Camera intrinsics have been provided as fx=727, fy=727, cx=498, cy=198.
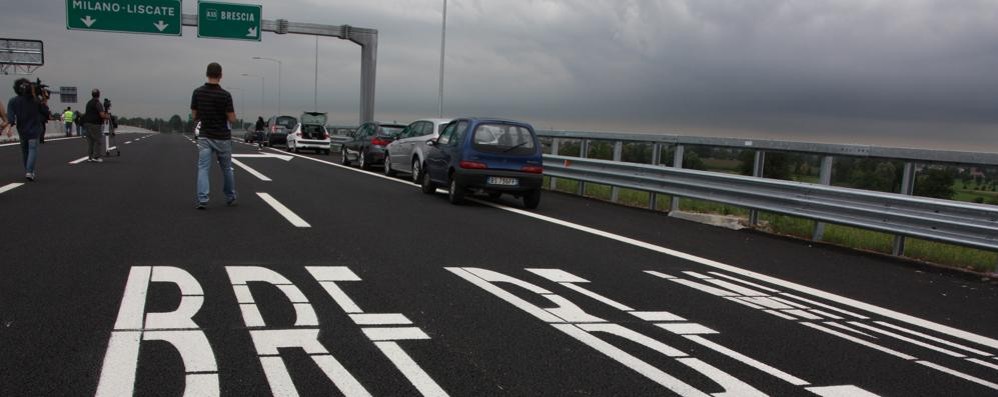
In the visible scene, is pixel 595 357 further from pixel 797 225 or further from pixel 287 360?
pixel 797 225

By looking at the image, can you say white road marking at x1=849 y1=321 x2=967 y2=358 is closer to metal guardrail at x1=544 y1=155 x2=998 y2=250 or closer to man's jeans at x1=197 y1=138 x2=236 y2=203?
metal guardrail at x1=544 y1=155 x2=998 y2=250

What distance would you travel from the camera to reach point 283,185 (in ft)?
45.7

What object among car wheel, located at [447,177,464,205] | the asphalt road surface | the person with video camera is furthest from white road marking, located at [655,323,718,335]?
the person with video camera

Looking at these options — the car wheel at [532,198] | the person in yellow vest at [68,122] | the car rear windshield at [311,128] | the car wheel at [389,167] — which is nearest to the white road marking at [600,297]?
the car wheel at [532,198]

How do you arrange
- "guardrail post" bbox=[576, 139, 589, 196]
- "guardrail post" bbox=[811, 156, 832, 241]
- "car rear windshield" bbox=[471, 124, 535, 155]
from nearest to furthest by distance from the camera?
1. "guardrail post" bbox=[811, 156, 832, 241]
2. "car rear windshield" bbox=[471, 124, 535, 155]
3. "guardrail post" bbox=[576, 139, 589, 196]

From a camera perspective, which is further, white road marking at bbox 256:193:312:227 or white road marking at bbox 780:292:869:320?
white road marking at bbox 256:193:312:227

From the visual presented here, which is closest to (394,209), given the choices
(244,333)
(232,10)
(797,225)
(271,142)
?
(797,225)

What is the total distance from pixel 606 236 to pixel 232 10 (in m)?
25.7

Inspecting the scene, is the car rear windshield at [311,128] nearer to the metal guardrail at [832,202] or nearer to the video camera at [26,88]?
the video camera at [26,88]

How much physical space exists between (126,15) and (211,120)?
892 inches

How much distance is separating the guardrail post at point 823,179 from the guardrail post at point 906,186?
3.33ft

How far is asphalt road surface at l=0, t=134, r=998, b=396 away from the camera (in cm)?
362

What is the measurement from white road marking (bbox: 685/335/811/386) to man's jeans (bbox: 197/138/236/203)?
736cm

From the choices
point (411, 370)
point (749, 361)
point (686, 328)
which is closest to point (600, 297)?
point (686, 328)
